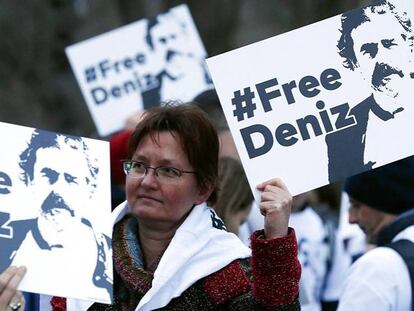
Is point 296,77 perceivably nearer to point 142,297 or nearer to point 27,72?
point 142,297

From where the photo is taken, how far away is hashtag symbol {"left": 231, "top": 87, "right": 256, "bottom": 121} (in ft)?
13.6

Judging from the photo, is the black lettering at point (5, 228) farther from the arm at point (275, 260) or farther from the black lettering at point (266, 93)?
the black lettering at point (266, 93)

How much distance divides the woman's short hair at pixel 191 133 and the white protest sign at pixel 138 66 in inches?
125

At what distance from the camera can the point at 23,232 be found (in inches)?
148

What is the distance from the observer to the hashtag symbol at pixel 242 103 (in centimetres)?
415

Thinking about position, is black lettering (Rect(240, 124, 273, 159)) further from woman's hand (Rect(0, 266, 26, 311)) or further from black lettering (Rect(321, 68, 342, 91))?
woman's hand (Rect(0, 266, 26, 311))

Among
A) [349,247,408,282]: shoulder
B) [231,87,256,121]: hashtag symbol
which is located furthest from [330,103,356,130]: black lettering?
[349,247,408,282]: shoulder

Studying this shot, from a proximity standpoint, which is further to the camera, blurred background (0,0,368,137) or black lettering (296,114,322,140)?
blurred background (0,0,368,137)

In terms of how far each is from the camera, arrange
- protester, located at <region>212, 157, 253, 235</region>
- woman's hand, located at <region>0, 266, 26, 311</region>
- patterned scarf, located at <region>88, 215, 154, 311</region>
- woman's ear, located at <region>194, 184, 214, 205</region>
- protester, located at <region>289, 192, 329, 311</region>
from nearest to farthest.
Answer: woman's hand, located at <region>0, 266, 26, 311</region> < patterned scarf, located at <region>88, 215, 154, 311</region> < woman's ear, located at <region>194, 184, 214, 205</region> < protester, located at <region>212, 157, 253, 235</region> < protester, located at <region>289, 192, 329, 311</region>

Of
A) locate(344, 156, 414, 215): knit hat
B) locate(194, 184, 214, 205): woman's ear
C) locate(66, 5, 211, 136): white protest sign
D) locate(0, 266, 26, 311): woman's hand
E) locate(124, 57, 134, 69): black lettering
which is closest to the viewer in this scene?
locate(0, 266, 26, 311): woman's hand

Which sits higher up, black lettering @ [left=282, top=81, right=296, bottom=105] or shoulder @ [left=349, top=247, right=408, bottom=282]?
black lettering @ [left=282, top=81, right=296, bottom=105]

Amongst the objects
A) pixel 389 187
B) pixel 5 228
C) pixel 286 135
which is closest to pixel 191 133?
pixel 286 135

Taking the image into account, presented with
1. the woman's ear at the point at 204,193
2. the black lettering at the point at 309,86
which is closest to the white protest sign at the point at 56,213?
the woman's ear at the point at 204,193

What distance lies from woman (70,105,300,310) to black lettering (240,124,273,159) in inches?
4.8
